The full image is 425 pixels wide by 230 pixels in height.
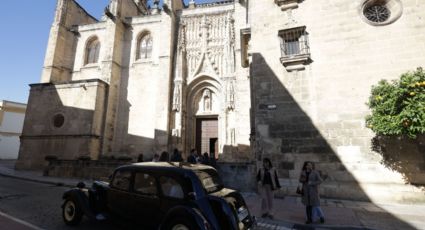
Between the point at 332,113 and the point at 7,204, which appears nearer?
the point at 7,204

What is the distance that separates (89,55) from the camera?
20.7 m

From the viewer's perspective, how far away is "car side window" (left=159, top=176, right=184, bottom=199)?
10.8 feet

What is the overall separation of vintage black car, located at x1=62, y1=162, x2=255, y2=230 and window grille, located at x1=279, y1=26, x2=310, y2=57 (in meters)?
6.56

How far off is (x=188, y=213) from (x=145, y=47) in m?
18.7

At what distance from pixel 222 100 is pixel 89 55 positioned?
1354 centimetres

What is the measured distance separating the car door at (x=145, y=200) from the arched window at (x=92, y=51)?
20.1 m

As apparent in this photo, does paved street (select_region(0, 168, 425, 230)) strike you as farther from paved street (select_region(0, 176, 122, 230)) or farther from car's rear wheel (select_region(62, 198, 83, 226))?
car's rear wheel (select_region(62, 198, 83, 226))

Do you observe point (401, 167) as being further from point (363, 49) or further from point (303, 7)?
point (303, 7)

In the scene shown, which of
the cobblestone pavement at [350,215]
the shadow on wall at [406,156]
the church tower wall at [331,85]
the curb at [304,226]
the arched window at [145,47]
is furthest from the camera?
the arched window at [145,47]

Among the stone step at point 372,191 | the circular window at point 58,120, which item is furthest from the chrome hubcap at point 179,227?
the circular window at point 58,120

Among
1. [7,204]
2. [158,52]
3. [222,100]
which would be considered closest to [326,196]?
[7,204]

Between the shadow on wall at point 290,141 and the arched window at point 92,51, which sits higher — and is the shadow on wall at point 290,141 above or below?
below

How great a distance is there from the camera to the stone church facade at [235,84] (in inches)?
297

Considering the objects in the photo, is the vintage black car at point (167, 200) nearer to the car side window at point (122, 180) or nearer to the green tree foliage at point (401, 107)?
the car side window at point (122, 180)
